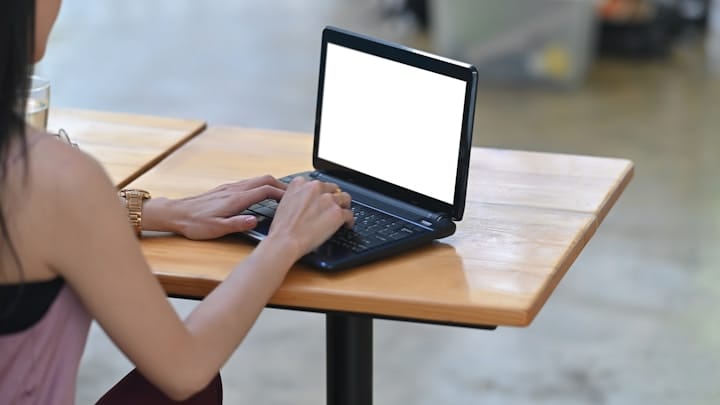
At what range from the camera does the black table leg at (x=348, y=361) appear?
5.50 feet

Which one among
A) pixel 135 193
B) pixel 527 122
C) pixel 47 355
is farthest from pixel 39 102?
pixel 527 122

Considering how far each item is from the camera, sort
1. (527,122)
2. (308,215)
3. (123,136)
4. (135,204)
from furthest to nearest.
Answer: (527,122) → (123,136) → (135,204) → (308,215)

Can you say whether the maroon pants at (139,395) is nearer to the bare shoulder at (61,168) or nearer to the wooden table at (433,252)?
the wooden table at (433,252)

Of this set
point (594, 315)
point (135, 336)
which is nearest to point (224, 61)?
point (594, 315)

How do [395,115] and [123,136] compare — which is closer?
[395,115]

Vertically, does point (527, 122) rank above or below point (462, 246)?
below

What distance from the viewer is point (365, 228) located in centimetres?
148

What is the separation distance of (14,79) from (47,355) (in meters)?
0.28

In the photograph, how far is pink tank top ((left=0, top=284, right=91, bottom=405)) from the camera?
1192 millimetres

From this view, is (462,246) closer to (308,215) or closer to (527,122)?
(308,215)

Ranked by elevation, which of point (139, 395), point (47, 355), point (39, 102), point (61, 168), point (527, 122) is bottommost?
point (527, 122)

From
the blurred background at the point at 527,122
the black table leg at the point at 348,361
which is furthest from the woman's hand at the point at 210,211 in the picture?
the blurred background at the point at 527,122

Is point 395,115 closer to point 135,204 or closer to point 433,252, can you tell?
point 433,252

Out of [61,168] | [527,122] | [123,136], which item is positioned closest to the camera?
[61,168]
